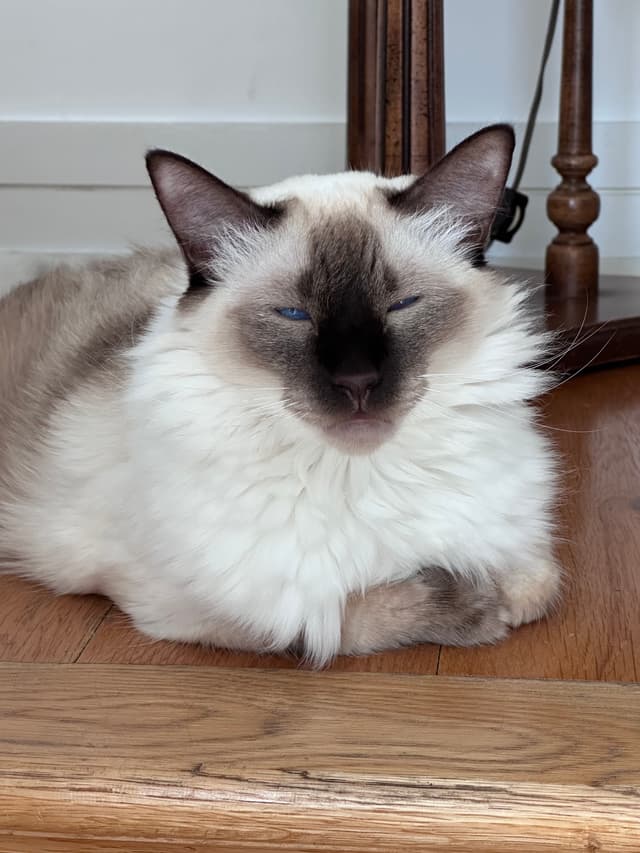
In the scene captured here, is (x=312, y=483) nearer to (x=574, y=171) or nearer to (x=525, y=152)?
(x=574, y=171)

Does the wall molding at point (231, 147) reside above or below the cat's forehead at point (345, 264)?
below

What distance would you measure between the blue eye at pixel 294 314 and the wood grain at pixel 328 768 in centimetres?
41

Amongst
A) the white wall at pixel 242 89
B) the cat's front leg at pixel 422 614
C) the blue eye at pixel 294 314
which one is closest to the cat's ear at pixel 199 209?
Answer: the blue eye at pixel 294 314

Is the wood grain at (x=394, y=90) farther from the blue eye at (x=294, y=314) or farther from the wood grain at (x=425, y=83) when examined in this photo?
the blue eye at (x=294, y=314)

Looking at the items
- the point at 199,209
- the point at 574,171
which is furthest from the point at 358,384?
the point at 574,171

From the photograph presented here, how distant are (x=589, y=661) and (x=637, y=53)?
2.12 meters

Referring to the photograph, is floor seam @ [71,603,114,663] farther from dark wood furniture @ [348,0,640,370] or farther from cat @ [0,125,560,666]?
dark wood furniture @ [348,0,640,370]

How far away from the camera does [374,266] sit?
1.22 metres

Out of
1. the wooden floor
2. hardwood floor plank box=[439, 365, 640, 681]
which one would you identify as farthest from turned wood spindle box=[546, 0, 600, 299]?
the wooden floor

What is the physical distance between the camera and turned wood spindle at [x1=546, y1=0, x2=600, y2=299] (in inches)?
A: 96.8

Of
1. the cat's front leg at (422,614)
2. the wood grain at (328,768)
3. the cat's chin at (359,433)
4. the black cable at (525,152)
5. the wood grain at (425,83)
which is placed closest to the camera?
the wood grain at (328,768)

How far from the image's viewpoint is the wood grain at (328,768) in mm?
1052

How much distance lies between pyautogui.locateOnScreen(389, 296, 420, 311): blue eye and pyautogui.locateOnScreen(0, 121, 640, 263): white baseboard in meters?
1.90

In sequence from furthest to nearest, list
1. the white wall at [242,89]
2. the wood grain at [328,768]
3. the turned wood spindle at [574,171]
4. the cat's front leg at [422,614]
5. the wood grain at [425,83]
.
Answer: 1. the white wall at [242,89]
2. the turned wood spindle at [574,171]
3. the wood grain at [425,83]
4. the cat's front leg at [422,614]
5. the wood grain at [328,768]
